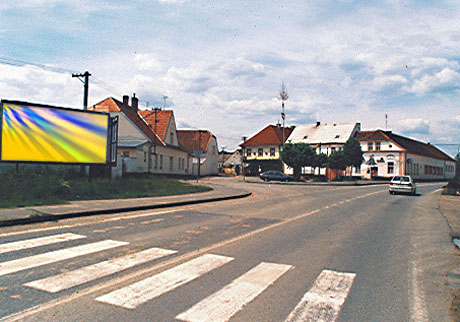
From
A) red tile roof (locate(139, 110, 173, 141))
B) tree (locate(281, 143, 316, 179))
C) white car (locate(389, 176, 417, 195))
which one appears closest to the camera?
white car (locate(389, 176, 417, 195))

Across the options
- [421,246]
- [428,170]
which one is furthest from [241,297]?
[428,170]

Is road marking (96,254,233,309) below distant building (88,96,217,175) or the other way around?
below

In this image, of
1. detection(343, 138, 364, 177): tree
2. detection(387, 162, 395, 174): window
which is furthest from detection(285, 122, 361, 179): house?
detection(343, 138, 364, 177): tree

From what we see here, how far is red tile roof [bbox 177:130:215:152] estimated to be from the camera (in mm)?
66956

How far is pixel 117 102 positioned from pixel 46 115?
27860 mm

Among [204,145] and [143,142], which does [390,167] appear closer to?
[204,145]

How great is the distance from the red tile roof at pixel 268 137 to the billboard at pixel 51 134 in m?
58.2

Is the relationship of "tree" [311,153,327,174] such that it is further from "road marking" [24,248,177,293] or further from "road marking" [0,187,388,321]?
"road marking" [24,248,177,293]

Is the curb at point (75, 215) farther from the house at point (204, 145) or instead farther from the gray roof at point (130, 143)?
the house at point (204, 145)

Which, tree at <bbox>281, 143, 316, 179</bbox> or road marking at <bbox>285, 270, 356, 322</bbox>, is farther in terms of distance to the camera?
tree at <bbox>281, 143, 316, 179</bbox>

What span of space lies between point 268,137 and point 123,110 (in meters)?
39.9

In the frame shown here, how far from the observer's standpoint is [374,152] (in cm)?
7369

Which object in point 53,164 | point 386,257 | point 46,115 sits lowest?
point 386,257

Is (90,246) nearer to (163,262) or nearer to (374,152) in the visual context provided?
(163,262)
